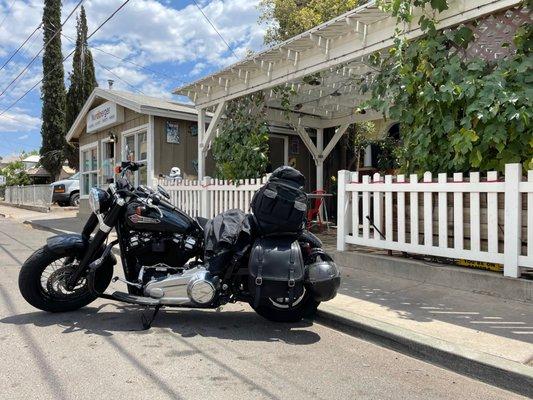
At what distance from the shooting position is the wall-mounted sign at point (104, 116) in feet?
43.9

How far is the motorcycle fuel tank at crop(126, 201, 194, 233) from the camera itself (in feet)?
13.4

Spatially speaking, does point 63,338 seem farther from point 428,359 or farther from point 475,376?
point 475,376

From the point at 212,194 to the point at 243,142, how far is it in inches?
47.6

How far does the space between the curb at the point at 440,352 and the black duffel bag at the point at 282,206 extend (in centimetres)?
96

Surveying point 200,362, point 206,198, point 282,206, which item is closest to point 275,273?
point 282,206

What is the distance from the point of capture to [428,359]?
134 inches

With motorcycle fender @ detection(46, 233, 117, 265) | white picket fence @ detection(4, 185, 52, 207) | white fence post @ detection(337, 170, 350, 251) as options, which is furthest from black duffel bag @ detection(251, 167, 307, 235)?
white picket fence @ detection(4, 185, 52, 207)

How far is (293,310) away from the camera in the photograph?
4242mm

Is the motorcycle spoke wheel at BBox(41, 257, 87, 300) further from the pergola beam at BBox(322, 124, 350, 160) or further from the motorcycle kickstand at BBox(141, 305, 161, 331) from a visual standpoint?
the pergola beam at BBox(322, 124, 350, 160)

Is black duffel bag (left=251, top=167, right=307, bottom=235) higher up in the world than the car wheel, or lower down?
lower down

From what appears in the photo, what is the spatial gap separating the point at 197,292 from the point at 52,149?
3527 centimetres

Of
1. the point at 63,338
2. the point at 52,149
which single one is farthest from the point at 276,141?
the point at 52,149

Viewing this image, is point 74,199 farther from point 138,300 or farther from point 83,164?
point 138,300

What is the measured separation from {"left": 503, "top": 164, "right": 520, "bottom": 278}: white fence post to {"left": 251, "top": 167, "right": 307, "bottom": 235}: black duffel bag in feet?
6.83
